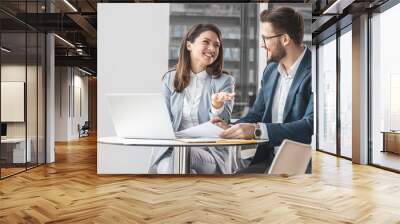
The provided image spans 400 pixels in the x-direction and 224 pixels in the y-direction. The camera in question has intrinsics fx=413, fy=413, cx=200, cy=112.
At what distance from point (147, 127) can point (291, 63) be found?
108 inches

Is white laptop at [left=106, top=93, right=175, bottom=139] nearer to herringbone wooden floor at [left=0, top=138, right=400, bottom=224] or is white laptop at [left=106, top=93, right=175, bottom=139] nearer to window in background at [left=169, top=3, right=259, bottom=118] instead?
herringbone wooden floor at [left=0, top=138, right=400, bottom=224]

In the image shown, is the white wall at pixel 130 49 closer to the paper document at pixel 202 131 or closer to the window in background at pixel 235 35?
the window in background at pixel 235 35

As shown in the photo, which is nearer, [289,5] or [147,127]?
[147,127]

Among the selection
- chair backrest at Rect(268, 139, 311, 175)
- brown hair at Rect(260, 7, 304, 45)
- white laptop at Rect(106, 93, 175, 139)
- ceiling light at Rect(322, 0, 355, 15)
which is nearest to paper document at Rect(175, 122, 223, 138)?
chair backrest at Rect(268, 139, 311, 175)

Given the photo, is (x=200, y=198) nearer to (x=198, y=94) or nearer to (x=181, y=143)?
(x=181, y=143)

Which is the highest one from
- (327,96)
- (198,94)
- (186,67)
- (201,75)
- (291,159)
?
(186,67)

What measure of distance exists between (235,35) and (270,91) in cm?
105

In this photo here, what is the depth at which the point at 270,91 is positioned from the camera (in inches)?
255

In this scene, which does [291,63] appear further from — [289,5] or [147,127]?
[147,127]

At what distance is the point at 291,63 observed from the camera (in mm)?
6480

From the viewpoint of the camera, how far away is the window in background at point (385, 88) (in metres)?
7.27

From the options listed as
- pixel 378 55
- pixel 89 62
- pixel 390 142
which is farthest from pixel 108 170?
pixel 89 62

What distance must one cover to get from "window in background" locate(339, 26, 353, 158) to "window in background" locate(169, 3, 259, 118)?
3470 mm

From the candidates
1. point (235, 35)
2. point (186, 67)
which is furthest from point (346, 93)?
point (186, 67)
